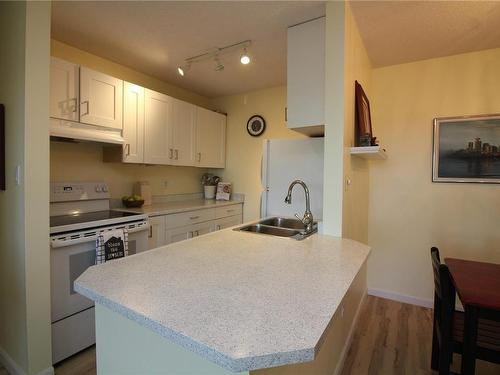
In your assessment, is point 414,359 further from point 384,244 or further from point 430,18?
point 430,18

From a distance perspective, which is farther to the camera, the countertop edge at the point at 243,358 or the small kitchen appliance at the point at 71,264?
the small kitchen appliance at the point at 71,264

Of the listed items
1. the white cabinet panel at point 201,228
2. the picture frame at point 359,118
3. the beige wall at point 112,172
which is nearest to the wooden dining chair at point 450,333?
the picture frame at point 359,118

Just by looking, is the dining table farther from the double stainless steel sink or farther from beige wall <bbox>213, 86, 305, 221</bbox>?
beige wall <bbox>213, 86, 305, 221</bbox>

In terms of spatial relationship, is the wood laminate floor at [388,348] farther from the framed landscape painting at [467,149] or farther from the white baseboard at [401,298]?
the framed landscape painting at [467,149]

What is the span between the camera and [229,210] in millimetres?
3467

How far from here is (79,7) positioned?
1828mm

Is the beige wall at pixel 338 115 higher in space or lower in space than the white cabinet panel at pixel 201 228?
higher

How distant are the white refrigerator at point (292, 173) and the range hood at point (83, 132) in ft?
4.57

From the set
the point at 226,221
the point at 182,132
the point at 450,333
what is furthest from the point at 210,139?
the point at 450,333

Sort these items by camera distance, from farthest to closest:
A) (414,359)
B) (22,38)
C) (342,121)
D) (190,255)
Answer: (414,359)
(342,121)
(22,38)
(190,255)

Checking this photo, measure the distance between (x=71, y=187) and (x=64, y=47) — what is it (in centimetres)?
122

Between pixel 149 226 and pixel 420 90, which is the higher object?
pixel 420 90

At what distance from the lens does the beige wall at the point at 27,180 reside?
5.03 ft

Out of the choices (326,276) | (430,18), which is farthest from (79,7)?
(430,18)
